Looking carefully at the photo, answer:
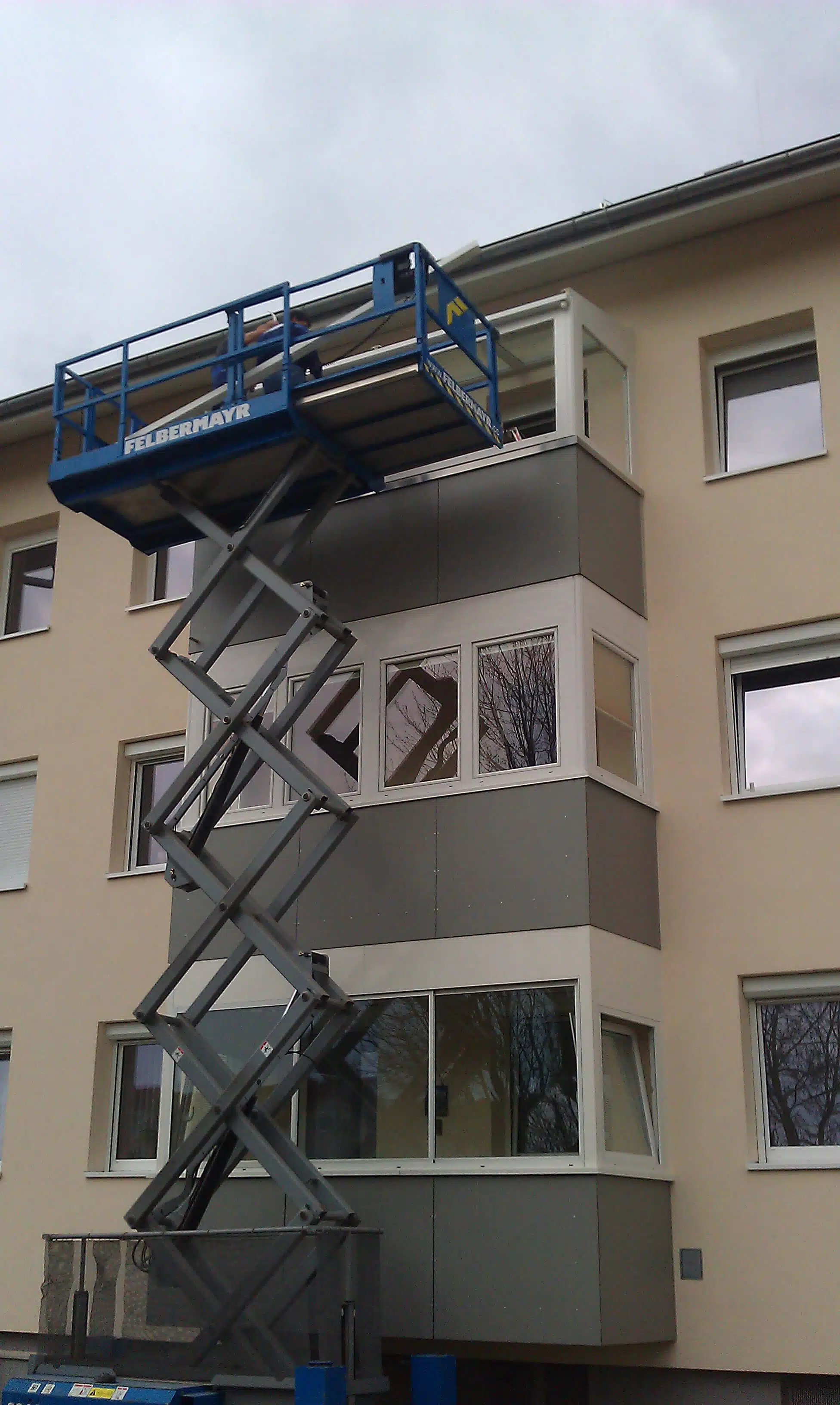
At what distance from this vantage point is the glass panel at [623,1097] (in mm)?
10883

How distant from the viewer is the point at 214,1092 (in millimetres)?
11281

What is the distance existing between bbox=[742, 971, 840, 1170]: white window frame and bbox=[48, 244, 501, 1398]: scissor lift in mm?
2958

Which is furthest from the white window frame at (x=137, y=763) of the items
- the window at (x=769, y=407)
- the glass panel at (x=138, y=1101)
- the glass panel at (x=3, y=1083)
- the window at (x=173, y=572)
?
the window at (x=769, y=407)

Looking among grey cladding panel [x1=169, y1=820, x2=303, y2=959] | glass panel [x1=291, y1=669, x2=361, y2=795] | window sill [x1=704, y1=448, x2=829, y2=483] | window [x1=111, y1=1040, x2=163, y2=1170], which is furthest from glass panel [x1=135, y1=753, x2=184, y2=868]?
window sill [x1=704, y1=448, x2=829, y2=483]

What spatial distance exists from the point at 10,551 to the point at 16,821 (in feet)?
11.1

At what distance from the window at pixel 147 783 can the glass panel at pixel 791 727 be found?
590cm

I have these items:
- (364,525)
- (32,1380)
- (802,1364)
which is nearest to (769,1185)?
(802,1364)

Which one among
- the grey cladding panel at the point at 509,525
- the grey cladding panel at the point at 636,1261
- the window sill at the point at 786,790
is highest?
the grey cladding panel at the point at 509,525

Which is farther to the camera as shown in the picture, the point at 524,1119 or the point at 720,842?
the point at 720,842

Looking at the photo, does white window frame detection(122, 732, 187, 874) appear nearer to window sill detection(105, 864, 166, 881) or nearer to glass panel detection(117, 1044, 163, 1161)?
window sill detection(105, 864, 166, 881)

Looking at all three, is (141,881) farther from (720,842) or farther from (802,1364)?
(802,1364)

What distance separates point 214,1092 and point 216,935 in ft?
4.58

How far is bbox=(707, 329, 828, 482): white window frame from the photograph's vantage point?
13031 mm

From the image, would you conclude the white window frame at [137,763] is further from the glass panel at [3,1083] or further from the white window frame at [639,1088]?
the white window frame at [639,1088]
